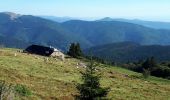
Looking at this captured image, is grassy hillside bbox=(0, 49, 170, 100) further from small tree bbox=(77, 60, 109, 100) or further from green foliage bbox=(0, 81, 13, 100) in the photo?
small tree bbox=(77, 60, 109, 100)

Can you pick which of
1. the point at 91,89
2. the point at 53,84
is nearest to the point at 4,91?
the point at 91,89

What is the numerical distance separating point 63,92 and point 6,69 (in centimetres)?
1070

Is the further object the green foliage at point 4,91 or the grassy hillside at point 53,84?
the grassy hillside at point 53,84

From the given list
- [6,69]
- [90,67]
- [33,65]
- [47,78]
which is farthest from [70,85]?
[90,67]

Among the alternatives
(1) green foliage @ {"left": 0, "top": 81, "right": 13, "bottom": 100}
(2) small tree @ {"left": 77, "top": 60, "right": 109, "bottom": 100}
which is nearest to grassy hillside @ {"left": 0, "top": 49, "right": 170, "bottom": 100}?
(1) green foliage @ {"left": 0, "top": 81, "right": 13, "bottom": 100}

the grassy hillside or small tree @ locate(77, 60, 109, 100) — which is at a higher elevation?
small tree @ locate(77, 60, 109, 100)

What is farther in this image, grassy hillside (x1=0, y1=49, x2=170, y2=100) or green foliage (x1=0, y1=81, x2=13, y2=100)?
grassy hillside (x1=0, y1=49, x2=170, y2=100)

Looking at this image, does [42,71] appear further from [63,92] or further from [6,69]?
[63,92]

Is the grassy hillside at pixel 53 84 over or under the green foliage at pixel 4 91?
under

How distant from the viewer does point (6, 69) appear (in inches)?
1918

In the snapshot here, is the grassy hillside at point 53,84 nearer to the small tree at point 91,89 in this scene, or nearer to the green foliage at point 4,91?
the green foliage at point 4,91

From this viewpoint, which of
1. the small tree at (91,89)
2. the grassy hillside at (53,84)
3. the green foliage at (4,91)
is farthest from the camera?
the grassy hillside at (53,84)

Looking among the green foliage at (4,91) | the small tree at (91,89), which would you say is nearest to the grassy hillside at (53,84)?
the green foliage at (4,91)

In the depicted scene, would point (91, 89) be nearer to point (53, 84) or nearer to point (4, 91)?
point (4, 91)
